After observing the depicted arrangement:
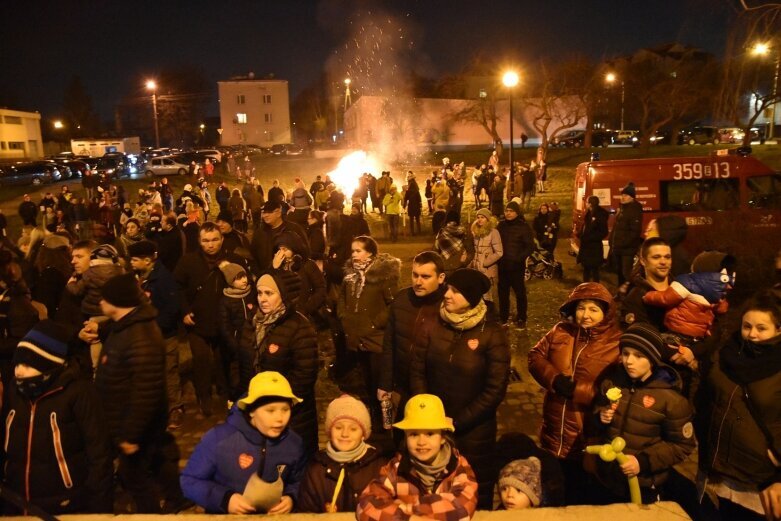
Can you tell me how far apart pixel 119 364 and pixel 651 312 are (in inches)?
150

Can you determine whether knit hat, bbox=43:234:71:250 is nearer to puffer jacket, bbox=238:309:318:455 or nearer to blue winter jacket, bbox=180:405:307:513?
puffer jacket, bbox=238:309:318:455

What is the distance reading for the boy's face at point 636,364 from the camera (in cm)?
321

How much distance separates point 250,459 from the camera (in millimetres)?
3031

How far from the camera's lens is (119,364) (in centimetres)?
398

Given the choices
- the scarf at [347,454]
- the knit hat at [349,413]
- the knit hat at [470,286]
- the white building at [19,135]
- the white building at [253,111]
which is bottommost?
the scarf at [347,454]

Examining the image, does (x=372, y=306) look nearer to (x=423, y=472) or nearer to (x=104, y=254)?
(x=104, y=254)

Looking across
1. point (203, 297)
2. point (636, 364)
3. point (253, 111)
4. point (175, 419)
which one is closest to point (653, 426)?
point (636, 364)

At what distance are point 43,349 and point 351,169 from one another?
33.5m

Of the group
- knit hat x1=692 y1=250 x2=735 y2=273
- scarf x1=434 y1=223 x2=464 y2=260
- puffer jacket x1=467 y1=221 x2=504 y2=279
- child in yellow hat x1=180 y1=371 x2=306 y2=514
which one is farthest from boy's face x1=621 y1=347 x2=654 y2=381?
puffer jacket x1=467 y1=221 x2=504 y2=279

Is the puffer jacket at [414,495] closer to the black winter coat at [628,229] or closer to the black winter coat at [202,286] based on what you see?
the black winter coat at [202,286]

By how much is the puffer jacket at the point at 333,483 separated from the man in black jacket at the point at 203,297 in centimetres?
312

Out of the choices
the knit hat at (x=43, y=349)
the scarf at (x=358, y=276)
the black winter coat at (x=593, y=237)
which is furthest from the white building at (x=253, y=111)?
the knit hat at (x=43, y=349)

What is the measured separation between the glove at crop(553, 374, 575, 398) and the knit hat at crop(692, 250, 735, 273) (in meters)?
1.67

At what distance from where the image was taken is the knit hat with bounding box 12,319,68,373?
324 centimetres
